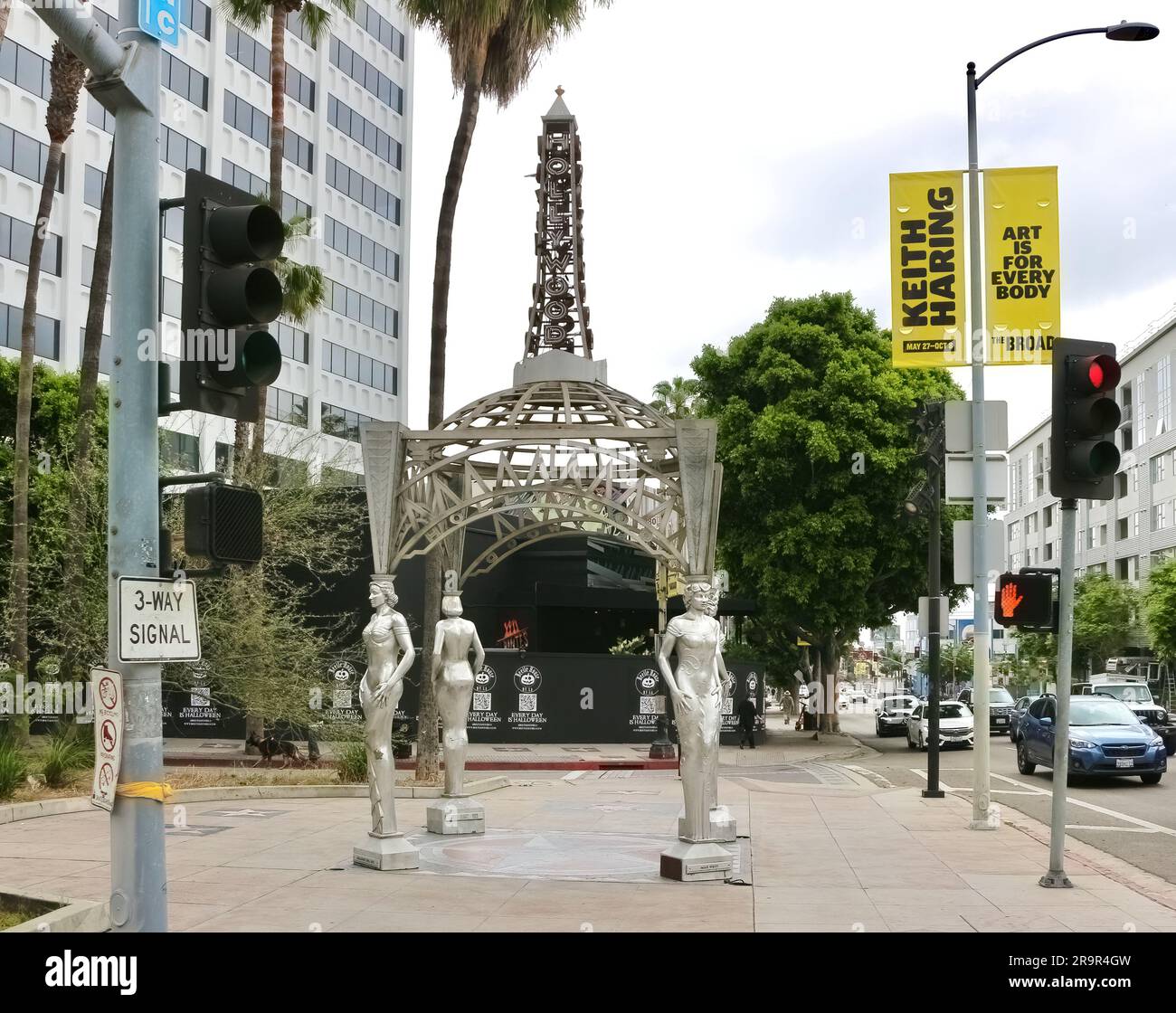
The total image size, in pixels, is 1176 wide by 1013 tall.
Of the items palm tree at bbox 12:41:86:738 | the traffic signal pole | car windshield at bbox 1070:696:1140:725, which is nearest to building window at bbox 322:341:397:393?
palm tree at bbox 12:41:86:738

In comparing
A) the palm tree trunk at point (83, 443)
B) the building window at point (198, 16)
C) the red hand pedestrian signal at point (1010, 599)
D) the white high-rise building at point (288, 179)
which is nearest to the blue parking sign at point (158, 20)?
the red hand pedestrian signal at point (1010, 599)

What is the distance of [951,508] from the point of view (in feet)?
126

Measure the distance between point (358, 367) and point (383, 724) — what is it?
155 ft

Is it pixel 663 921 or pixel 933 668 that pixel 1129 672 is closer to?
pixel 933 668

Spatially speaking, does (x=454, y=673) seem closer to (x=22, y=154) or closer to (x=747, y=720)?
(x=747, y=720)

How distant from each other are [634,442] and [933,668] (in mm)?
9052

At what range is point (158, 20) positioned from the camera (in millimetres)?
6703

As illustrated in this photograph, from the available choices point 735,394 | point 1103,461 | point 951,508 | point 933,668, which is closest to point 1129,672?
point 951,508

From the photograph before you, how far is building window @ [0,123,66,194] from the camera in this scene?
38500 millimetres

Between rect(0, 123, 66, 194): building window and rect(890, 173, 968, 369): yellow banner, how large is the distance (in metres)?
30.5

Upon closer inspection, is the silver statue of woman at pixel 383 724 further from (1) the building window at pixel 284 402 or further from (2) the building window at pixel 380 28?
(2) the building window at pixel 380 28

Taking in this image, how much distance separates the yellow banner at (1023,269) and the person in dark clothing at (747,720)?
785 inches

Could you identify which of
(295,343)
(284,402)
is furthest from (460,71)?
(295,343)

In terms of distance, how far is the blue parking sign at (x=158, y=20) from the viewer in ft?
21.9
